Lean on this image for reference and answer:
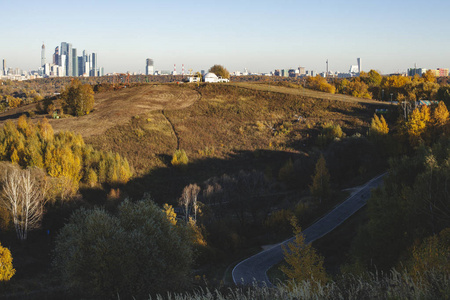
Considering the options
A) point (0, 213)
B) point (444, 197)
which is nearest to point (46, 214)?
point (0, 213)

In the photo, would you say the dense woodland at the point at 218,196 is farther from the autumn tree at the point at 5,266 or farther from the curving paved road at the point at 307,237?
the curving paved road at the point at 307,237

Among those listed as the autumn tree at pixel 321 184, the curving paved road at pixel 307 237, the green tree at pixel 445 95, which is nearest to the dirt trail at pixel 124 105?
the autumn tree at pixel 321 184

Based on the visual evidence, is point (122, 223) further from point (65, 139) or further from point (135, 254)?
point (65, 139)

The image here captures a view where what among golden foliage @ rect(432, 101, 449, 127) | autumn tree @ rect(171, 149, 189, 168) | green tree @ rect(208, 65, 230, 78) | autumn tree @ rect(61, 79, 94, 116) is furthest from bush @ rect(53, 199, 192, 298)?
green tree @ rect(208, 65, 230, 78)

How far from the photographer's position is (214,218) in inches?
1752

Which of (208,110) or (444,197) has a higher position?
(208,110)

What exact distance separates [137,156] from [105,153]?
604 cm

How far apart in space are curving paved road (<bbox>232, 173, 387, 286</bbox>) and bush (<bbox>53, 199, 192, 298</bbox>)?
9679 mm

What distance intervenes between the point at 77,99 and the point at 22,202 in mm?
45837

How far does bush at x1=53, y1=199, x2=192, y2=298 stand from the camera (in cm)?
1766

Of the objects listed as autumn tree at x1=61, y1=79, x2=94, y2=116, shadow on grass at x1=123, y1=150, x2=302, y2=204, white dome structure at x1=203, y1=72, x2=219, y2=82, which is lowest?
shadow on grass at x1=123, y1=150, x2=302, y2=204

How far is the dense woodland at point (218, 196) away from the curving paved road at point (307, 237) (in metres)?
1.70

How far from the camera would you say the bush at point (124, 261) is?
57.9 ft

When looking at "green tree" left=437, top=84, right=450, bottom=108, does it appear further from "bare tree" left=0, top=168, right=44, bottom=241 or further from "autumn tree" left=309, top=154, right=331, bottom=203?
"bare tree" left=0, top=168, right=44, bottom=241
